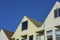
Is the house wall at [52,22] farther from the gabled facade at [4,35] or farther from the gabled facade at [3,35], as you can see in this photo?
the gabled facade at [3,35]

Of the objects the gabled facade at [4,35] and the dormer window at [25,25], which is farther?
the gabled facade at [4,35]

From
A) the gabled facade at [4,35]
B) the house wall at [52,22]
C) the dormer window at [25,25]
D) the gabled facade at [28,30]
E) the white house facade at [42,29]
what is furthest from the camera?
the gabled facade at [4,35]

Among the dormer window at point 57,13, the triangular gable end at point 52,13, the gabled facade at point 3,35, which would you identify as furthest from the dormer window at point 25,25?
the dormer window at point 57,13

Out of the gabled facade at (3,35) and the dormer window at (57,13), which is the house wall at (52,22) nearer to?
the dormer window at (57,13)

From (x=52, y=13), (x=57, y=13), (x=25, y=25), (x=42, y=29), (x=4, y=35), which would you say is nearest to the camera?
(x=57, y=13)

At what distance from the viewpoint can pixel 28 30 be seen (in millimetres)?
36781

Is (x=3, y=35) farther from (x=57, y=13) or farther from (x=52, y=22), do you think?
(x=57, y=13)

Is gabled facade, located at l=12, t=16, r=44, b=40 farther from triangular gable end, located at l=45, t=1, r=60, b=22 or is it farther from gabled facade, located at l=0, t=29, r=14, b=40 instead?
gabled facade, located at l=0, t=29, r=14, b=40

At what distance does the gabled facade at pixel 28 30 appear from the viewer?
114ft

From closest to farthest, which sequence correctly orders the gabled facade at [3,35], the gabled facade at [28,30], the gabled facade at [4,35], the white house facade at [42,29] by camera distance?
the white house facade at [42,29] < the gabled facade at [28,30] < the gabled facade at [4,35] < the gabled facade at [3,35]

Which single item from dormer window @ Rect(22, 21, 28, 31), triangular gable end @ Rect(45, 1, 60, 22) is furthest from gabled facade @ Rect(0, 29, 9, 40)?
triangular gable end @ Rect(45, 1, 60, 22)

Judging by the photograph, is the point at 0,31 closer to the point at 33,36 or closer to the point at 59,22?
the point at 33,36

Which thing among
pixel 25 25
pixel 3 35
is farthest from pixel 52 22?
pixel 3 35

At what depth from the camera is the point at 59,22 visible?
29.9m
